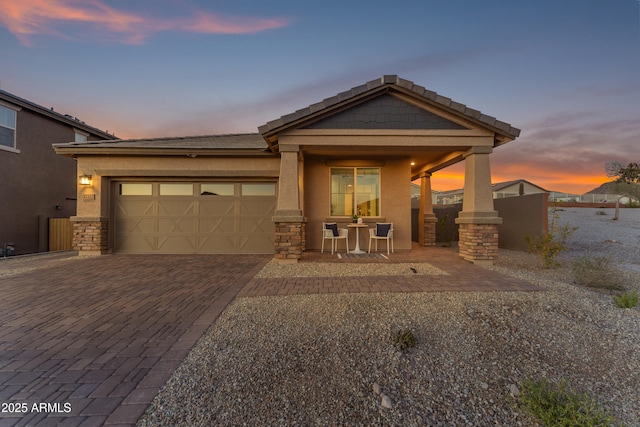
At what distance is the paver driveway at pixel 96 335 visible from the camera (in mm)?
1899

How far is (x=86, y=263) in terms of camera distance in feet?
22.5

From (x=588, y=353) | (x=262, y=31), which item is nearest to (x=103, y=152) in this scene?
(x=262, y=31)

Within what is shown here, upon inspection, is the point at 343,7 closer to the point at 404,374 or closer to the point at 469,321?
the point at 469,321

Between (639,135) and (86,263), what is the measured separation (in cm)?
2450

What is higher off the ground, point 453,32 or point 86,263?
point 453,32

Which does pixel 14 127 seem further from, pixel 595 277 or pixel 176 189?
pixel 595 277

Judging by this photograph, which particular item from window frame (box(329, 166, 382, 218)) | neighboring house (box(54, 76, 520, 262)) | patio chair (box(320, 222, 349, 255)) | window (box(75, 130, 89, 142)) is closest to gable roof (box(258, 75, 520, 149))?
neighboring house (box(54, 76, 520, 262))

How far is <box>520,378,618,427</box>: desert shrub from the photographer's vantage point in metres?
1.70

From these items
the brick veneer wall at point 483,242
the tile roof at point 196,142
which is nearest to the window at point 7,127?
the tile roof at point 196,142

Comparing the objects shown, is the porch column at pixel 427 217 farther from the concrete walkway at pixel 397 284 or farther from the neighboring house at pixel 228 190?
the concrete walkway at pixel 397 284

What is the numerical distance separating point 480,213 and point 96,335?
7560 millimetres

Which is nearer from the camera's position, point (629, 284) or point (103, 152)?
point (629, 284)

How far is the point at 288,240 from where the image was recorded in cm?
642

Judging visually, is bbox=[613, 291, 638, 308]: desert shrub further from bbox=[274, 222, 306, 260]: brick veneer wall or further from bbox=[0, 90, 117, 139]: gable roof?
bbox=[0, 90, 117, 139]: gable roof
